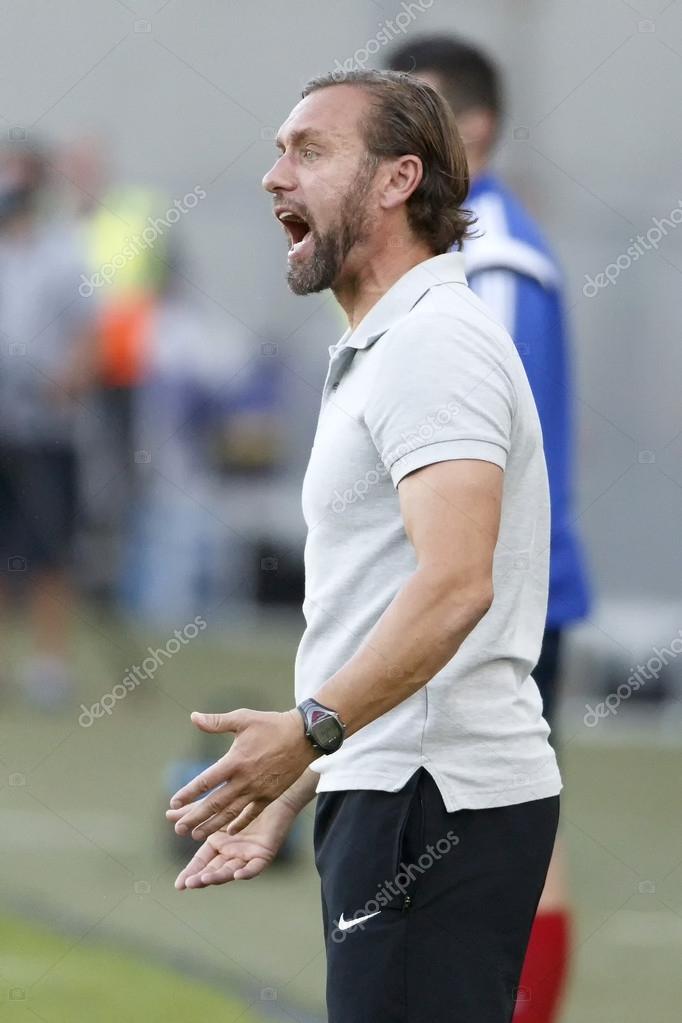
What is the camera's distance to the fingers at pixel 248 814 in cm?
196

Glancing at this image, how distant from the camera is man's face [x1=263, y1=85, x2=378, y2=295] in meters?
2.28

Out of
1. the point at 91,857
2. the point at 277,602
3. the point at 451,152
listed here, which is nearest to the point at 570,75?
the point at 277,602

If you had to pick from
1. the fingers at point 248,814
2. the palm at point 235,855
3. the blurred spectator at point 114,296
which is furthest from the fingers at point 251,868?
the blurred spectator at point 114,296

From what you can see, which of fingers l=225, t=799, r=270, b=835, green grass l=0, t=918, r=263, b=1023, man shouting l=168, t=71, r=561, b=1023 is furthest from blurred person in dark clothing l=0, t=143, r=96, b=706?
fingers l=225, t=799, r=270, b=835

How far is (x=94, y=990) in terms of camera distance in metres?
4.21

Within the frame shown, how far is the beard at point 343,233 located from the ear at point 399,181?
2 centimetres

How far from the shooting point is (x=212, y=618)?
10.7m

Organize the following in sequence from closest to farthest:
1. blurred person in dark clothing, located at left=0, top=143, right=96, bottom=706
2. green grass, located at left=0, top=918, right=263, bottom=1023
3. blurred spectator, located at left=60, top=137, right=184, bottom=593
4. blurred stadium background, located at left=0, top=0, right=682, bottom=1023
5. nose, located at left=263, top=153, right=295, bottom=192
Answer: nose, located at left=263, top=153, right=295, bottom=192 < green grass, located at left=0, top=918, right=263, bottom=1023 < blurred stadium background, located at left=0, top=0, right=682, bottom=1023 < blurred person in dark clothing, located at left=0, top=143, right=96, bottom=706 < blurred spectator, located at left=60, top=137, right=184, bottom=593

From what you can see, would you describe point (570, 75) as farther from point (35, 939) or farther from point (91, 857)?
point (35, 939)

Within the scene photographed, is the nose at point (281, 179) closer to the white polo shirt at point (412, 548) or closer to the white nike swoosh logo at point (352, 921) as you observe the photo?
the white polo shirt at point (412, 548)

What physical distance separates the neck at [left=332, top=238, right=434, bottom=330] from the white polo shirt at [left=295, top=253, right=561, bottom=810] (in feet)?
0.14

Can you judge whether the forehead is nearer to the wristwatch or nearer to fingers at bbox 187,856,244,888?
the wristwatch

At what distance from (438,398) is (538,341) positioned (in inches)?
50.7

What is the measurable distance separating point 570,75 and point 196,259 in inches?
106
